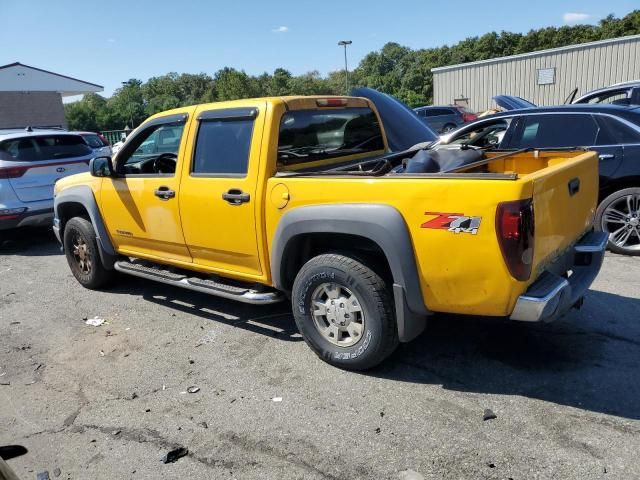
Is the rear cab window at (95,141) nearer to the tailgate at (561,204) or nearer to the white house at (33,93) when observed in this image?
the tailgate at (561,204)

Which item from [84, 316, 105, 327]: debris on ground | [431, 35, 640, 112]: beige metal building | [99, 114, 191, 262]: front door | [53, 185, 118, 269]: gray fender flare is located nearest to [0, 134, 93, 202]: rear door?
[53, 185, 118, 269]: gray fender flare

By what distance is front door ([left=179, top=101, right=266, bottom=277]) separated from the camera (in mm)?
4074

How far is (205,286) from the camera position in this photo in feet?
15.1

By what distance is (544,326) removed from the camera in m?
4.38

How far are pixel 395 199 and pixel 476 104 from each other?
2860 cm

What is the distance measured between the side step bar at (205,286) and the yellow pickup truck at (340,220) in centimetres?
2

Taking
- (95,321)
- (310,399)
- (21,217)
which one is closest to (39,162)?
(21,217)

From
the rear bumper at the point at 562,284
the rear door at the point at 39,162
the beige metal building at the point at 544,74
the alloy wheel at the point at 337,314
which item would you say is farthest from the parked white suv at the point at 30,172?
the beige metal building at the point at 544,74

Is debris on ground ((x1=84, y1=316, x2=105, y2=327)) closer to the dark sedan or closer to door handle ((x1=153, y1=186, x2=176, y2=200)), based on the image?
door handle ((x1=153, y1=186, x2=176, y2=200))

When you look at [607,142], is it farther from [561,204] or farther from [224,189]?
[224,189]

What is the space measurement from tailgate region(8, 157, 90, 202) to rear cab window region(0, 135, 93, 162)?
6.1 inches

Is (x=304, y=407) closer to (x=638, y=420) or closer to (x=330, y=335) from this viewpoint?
(x=330, y=335)

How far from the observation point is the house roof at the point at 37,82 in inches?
1228

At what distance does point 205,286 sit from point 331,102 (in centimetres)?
191
